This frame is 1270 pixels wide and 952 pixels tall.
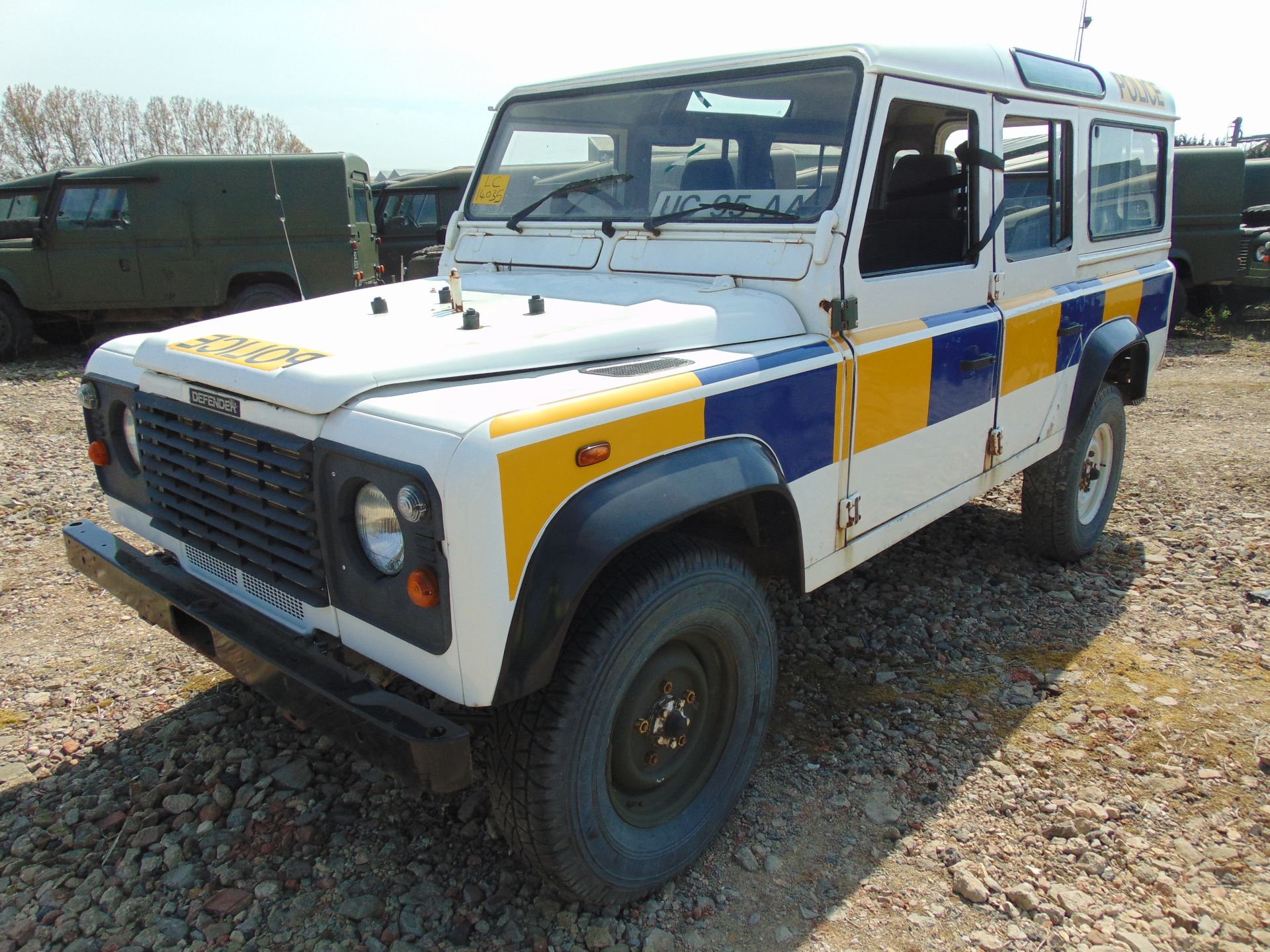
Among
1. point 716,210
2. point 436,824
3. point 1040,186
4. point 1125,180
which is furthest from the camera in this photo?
point 1125,180

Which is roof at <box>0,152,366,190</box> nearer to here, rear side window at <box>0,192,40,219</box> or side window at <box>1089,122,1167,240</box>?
rear side window at <box>0,192,40,219</box>

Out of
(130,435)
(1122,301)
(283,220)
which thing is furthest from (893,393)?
(130,435)

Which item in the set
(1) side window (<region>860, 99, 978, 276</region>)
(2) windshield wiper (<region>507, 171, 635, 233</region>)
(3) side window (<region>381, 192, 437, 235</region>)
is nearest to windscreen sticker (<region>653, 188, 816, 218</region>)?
(2) windshield wiper (<region>507, 171, 635, 233</region>)

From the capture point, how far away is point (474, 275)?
3330 mm

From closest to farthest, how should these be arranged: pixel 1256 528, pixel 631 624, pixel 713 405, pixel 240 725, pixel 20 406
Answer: pixel 631 624, pixel 713 405, pixel 240 725, pixel 1256 528, pixel 20 406

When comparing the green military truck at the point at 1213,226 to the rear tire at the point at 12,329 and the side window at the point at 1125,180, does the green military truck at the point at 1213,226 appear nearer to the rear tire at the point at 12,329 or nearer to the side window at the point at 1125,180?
the side window at the point at 1125,180

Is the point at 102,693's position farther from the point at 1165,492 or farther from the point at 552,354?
the point at 1165,492

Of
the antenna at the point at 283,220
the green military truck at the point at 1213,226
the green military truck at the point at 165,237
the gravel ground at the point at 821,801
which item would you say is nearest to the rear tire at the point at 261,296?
the green military truck at the point at 165,237

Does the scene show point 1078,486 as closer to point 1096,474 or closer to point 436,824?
point 1096,474

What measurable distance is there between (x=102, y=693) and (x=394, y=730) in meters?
2.01

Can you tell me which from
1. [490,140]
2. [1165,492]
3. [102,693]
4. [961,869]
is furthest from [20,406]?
[1165,492]

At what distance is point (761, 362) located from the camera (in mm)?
2396

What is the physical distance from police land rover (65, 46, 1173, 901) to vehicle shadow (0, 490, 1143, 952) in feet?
0.77

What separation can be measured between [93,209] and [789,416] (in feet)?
32.1
